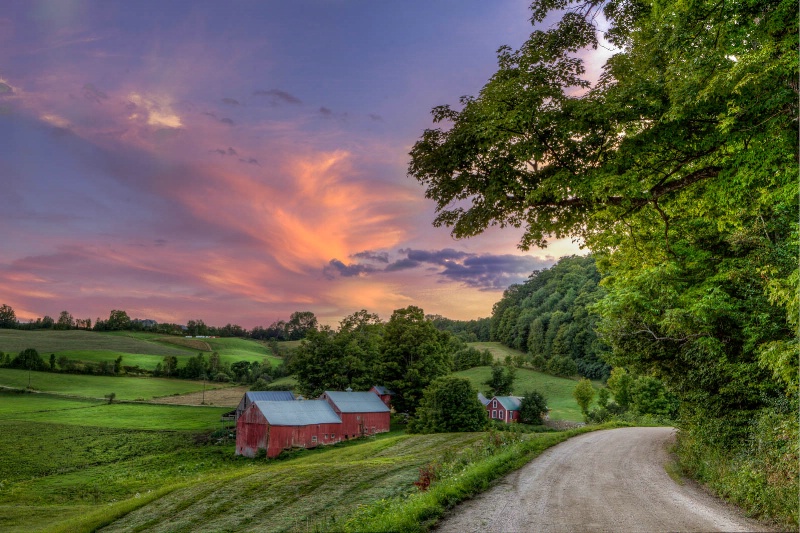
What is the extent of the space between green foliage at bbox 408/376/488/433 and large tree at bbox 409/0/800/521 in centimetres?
3172

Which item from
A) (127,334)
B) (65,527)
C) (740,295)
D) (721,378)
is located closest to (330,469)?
(65,527)

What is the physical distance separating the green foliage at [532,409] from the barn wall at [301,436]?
23608mm

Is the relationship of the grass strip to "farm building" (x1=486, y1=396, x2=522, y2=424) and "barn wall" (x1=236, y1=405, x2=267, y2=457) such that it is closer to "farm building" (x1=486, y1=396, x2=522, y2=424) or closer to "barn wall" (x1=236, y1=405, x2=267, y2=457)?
"barn wall" (x1=236, y1=405, x2=267, y2=457)

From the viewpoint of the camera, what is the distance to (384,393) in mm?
64188

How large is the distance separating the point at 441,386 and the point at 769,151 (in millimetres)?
41216

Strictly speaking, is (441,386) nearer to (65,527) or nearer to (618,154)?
(65,527)

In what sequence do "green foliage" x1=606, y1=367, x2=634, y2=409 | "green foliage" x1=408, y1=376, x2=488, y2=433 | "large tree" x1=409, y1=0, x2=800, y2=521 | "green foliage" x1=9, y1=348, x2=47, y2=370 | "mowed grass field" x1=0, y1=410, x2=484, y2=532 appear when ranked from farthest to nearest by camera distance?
1. "green foliage" x1=9, y1=348, x2=47, y2=370
2. "green foliage" x1=606, y1=367, x2=634, y2=409
3. "green foliage" x1=408, y1=376, x2=488, y2=433
4. "mowed grass field" x1=0, y1=410, x2=484, y2=532
5. "large tree" x1=409, y1=0, x2=800, y2=521

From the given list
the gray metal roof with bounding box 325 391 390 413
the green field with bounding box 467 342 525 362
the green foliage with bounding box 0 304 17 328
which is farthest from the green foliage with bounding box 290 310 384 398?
the green foliage with bounding box 0 304 17 328

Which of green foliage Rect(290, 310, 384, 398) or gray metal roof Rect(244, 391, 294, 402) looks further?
green foliage Rect(290, 310, 384, 398)

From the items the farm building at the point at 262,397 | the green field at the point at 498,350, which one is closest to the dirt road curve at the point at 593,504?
the farm building at the point at 262,397

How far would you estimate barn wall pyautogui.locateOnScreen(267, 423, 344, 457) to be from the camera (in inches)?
1829

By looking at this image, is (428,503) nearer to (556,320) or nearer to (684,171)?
(684,171)

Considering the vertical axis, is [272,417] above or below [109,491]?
above

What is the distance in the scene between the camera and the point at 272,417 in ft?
156
